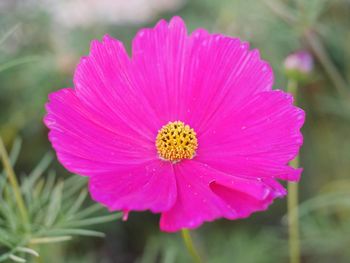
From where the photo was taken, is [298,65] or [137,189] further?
[298,65]

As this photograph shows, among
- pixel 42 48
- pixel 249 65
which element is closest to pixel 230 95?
pixel 249 65

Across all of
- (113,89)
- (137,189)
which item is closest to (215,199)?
(137,189)

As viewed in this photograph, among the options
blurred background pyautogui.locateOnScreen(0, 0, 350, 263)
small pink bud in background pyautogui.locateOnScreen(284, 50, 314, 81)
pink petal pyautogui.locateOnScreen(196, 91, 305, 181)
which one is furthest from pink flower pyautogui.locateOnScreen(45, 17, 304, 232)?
blurred background pyautogui.locateOnScreen(0, 0, 350, 263)

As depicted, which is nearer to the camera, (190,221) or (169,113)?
(190,221)

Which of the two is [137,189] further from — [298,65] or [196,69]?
[298,65]

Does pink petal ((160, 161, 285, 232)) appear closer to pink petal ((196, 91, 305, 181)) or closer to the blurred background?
pink petal ((196, 91, 305, 181))

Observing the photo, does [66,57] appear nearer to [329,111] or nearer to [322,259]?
[329,111]
